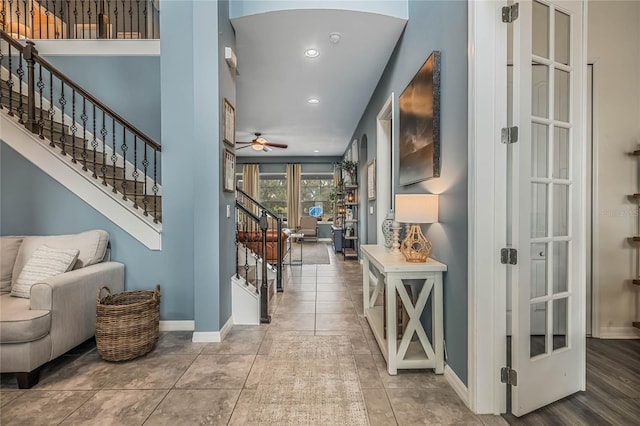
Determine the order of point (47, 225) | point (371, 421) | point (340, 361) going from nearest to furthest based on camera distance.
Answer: point (371, 421) → point (340, 361) → point (47, 225)

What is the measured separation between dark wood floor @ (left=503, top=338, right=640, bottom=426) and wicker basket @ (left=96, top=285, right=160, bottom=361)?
2.58 meters

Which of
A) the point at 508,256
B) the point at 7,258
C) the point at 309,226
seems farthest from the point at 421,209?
the point at 309,226

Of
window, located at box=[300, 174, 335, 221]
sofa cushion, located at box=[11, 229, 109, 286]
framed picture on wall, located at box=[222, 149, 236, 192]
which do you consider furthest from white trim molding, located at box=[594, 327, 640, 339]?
window, located at box=[300, 174, 335, 221]

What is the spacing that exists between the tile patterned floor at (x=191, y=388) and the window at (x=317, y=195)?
8447 millimetres

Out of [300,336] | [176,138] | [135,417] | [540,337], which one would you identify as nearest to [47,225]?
[176,138]

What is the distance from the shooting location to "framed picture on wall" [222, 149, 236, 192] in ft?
9.80

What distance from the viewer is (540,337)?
186 centimetres

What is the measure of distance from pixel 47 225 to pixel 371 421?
332 centimetres

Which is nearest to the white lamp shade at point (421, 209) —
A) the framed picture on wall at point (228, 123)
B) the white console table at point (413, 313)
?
the white console table at point (413, 313)

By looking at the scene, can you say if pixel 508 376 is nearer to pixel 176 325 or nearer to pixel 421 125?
pixel 421 125

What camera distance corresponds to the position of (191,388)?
6.77 feet

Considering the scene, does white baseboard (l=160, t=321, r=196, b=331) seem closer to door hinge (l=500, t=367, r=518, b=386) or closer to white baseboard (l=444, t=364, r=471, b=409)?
white baseboard (l=444, t=364, r=471, b=409)

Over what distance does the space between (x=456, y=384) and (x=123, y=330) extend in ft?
7.99

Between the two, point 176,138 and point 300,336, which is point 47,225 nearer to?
point 176,138
